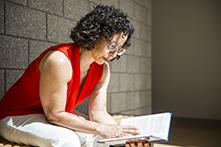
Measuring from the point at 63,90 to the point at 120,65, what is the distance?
1.90 m

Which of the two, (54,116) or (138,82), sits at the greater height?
(138,82)

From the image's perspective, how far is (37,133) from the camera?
1.09 meters

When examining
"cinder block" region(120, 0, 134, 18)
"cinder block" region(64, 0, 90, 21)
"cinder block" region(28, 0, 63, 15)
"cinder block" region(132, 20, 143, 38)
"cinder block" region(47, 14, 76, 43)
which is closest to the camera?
"cinder block" region(28, 0, 63, 15)

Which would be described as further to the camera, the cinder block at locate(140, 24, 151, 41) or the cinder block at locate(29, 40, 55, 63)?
the cinder block at locate(140, 24, 151, 41)

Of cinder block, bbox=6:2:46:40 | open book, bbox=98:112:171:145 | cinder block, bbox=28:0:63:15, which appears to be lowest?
open book, bbox=98:112:171:145

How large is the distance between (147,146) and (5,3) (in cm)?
109

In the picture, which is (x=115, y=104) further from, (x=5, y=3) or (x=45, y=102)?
(x=45, y=102)

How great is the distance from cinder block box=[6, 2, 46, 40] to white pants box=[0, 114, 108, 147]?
0.66m

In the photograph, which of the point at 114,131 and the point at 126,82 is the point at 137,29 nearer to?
the point at 126,82

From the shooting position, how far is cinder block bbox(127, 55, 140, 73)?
3.18 metres

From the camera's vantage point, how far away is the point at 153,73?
4492 millimetres

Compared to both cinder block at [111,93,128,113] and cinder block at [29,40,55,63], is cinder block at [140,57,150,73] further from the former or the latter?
cinder block at [29,40,55,63]

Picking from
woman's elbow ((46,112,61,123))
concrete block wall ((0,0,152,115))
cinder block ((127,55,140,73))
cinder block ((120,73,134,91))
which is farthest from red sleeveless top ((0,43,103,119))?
cinder block ((127,55,140,73))

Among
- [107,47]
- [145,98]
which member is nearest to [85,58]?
[107,47]
